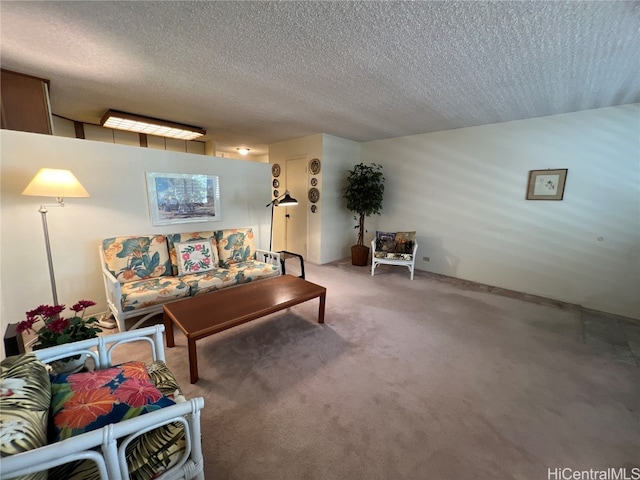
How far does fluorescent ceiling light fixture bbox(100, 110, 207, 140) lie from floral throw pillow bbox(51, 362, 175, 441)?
10.8 feet

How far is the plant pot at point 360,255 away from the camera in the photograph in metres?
4.71

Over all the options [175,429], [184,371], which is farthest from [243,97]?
[175,429]

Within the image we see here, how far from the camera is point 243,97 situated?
108 inches

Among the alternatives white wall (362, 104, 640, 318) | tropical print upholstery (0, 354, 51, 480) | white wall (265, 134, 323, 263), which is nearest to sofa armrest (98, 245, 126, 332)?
tropical print upholstery (0, 354, 51, 480)

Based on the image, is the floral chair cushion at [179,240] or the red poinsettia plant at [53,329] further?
the floral chair cushion at [179,240]

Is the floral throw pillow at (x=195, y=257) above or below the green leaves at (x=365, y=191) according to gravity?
below

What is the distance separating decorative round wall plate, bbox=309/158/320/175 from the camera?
14.9 ft

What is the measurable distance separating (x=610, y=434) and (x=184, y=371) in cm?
276

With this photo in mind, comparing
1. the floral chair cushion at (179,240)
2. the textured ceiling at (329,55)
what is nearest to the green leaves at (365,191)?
the textured ceiling at (329,55)

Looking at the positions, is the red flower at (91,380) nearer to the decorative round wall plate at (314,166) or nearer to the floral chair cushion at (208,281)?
the floral chair cushion at (208,281)

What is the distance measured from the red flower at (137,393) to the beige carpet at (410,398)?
0.54m

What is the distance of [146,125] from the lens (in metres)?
3.54

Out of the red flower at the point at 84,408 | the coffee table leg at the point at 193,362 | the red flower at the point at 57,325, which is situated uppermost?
the red flower at the point at 57,325

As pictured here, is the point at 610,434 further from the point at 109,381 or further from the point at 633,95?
the point at 633,95
